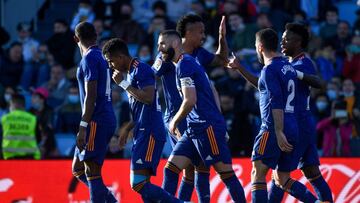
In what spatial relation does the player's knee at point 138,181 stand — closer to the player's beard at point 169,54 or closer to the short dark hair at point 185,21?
the player's beard at point 169,54

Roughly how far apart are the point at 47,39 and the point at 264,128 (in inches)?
442

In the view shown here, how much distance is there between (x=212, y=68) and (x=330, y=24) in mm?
2728

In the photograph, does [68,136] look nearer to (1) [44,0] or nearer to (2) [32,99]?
(2) [32,99]

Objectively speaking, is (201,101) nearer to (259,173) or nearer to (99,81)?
(259,173)

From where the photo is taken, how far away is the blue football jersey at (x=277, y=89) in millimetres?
12312

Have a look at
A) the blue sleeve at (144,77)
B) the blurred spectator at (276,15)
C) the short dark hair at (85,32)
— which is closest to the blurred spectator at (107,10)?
the blurred spectator at (276,15)

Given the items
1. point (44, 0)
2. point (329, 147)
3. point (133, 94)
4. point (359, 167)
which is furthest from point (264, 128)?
point (44, 0)

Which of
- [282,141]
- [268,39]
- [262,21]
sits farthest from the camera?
[262,21]

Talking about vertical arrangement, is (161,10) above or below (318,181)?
above

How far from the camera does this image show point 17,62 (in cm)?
2202

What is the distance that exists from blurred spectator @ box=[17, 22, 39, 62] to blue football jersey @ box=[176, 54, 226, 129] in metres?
10.2

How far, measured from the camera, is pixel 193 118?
495 inches

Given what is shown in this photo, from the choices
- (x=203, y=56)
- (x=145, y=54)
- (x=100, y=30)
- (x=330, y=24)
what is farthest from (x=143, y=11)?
(x=203, y=56)

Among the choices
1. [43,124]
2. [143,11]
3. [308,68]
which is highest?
[143,11]
